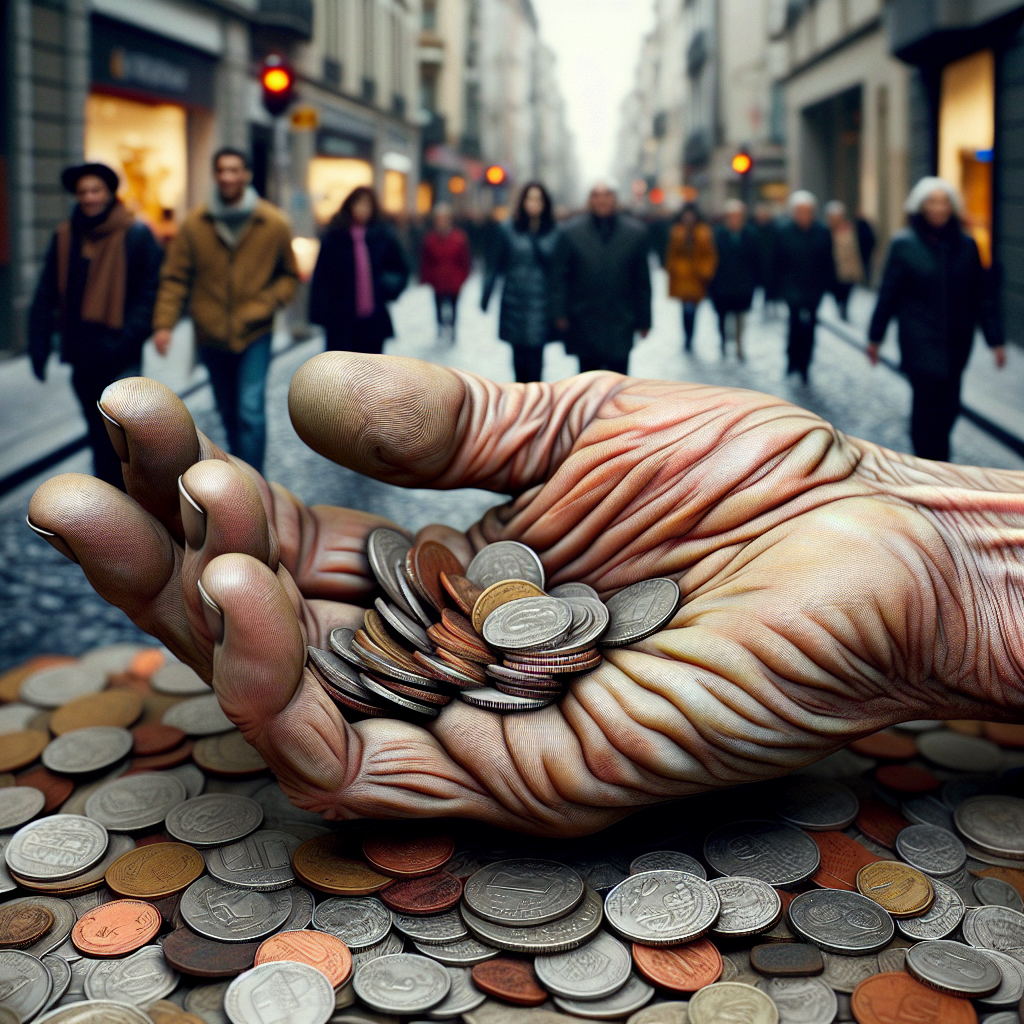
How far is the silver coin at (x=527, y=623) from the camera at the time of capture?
213 centimetres

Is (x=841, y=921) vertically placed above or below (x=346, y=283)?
below

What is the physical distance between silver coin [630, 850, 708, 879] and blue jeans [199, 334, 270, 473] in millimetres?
2249

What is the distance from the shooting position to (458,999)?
1.83 metres

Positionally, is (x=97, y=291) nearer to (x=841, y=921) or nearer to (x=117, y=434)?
(x=117, y=434)

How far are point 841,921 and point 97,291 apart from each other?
3.01m

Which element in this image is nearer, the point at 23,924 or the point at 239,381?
the point at 23,924

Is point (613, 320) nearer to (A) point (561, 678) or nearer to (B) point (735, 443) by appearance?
(B) point (735, 443)

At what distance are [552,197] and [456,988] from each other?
277 centimetres

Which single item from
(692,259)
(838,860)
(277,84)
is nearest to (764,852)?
(838,860)

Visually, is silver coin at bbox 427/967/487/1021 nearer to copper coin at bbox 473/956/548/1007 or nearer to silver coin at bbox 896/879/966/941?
copper coin at bbox 473/956/548/1007

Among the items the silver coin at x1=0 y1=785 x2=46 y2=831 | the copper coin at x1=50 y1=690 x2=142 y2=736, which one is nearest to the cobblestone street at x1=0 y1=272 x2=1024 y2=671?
the copper coin at x1=50 y1=690 x2=142 y2=736

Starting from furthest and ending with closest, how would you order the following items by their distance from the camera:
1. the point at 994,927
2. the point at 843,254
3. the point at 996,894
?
1. the point at 843,254
2. the point at 996,894
3. the point at 994,927

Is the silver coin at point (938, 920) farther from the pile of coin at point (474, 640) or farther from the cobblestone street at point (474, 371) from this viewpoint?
the cobblestone street at point (474, 371)

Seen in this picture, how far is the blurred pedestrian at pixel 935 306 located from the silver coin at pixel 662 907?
2154 millimetres
